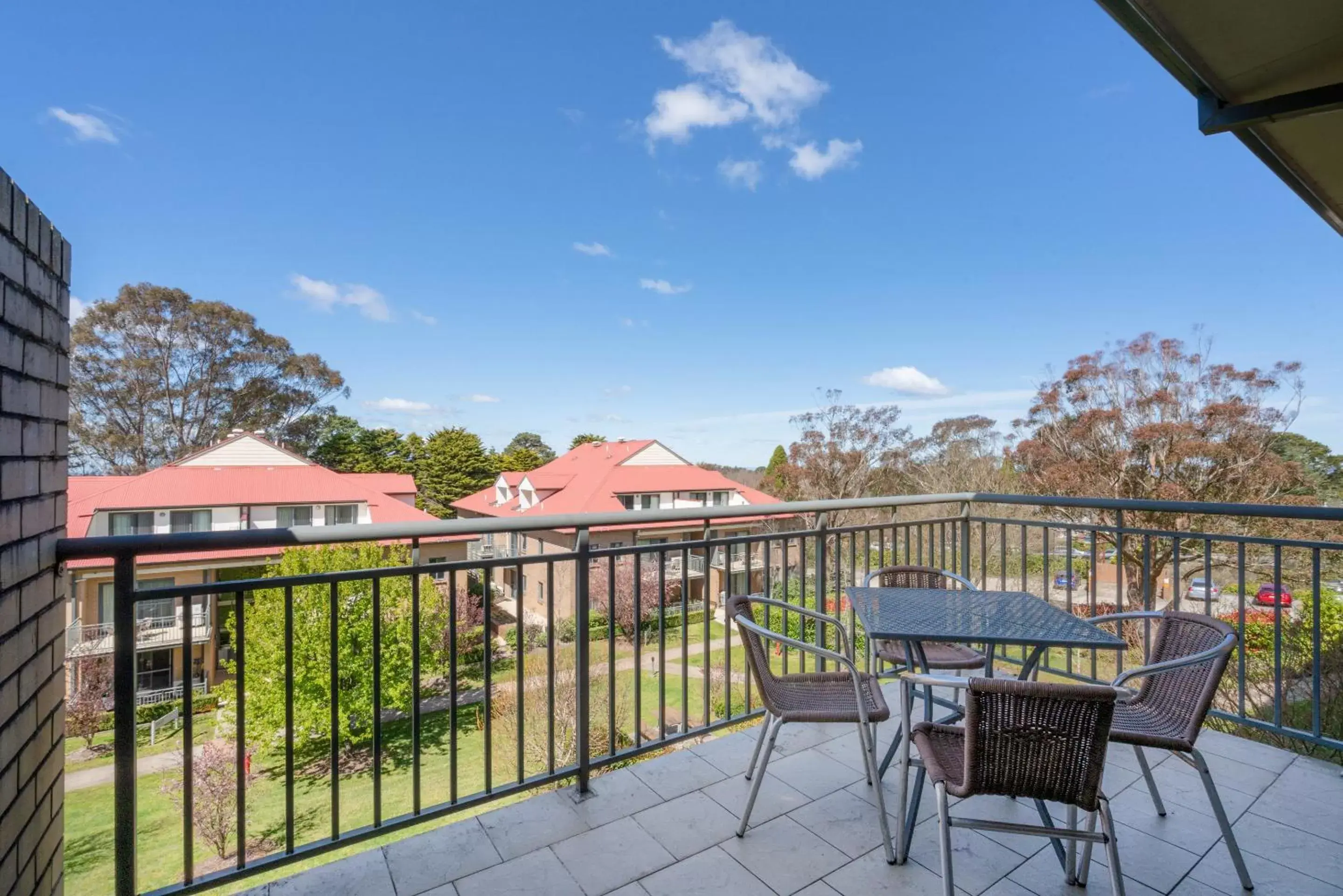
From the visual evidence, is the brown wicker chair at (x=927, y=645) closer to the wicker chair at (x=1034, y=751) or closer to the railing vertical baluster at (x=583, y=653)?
the wicker chair at (x=1034, y=751)

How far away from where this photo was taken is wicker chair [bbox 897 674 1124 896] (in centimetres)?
139

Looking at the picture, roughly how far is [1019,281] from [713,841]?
23.2m

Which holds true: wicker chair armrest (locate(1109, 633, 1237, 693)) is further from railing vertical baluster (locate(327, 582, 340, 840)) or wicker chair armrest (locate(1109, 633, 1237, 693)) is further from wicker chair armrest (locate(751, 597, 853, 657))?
railing vertical baluster (locate(327, 582, 340, 840))

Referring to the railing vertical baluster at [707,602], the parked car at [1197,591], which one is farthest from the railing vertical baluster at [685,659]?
the parked car at [1197,591]

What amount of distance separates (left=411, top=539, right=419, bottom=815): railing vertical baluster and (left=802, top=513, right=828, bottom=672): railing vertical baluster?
A: 1714mm

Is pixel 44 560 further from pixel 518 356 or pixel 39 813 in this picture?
pixel 518 356

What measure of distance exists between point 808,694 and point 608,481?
1936 centimetres

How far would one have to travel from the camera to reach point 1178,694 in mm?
1863

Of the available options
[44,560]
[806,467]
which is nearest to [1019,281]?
[806,467]

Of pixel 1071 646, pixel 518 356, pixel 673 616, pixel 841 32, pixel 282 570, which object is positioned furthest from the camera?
pixel 518 356

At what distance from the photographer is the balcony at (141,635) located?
193 inches

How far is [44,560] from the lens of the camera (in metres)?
1.37

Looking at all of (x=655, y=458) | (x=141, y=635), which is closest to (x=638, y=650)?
(x=141, y=635)

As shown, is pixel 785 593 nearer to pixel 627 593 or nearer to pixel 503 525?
pixel 503 525
